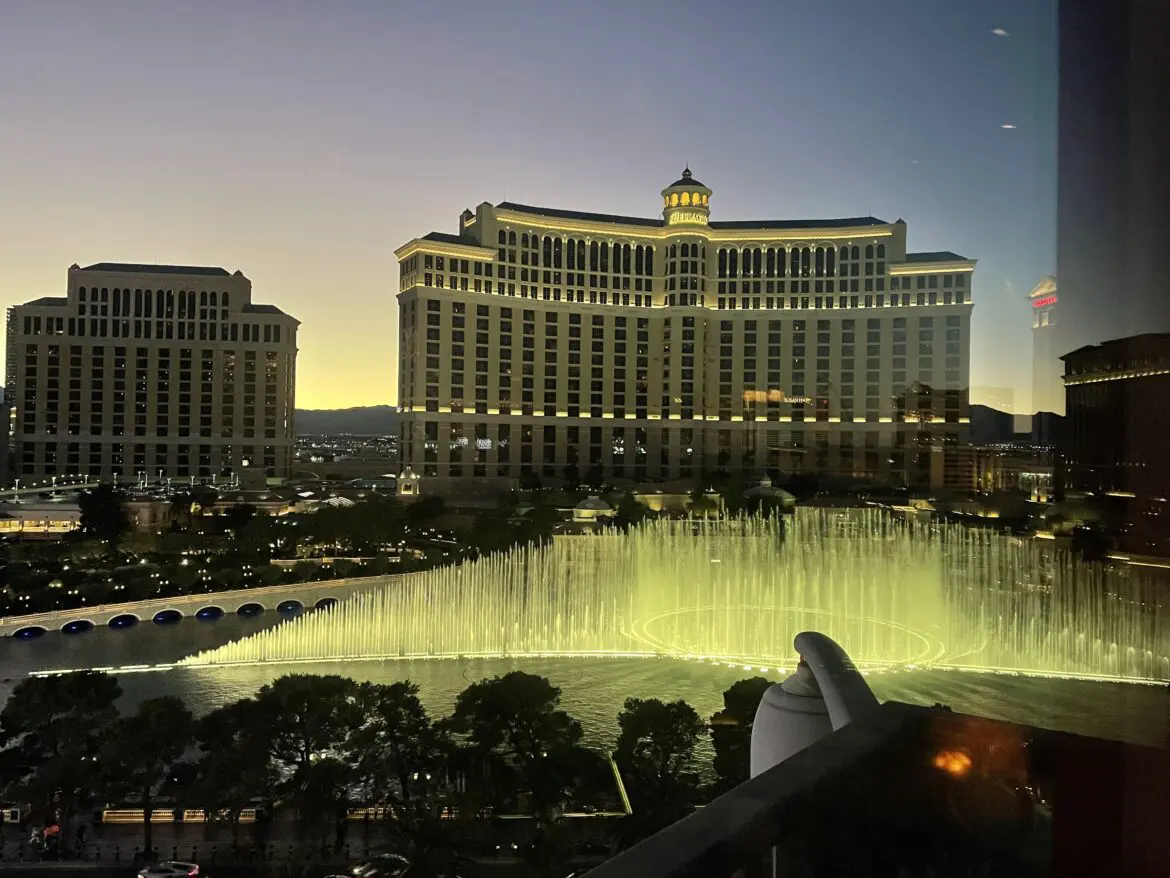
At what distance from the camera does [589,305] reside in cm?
1995

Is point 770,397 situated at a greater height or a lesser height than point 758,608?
greater

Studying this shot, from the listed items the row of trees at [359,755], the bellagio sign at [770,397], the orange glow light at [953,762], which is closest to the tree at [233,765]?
the row of trees at [359,755]

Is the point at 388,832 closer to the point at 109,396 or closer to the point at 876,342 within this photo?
the point at 876,342

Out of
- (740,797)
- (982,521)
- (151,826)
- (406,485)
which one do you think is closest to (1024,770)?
(740,797)

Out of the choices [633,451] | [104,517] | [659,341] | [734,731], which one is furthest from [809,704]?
[659,341]

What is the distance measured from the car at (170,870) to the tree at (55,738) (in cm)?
90

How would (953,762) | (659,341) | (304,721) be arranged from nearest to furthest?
(953,762) < (304,721) < (659,341)

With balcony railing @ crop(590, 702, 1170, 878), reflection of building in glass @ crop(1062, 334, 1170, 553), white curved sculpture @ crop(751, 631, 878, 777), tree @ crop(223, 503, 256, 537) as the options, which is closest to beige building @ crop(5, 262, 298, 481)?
tree @ crop(223, 503, 256, 537)

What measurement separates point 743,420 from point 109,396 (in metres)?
15.9

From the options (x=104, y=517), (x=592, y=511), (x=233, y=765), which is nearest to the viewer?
(x=233, y=765)

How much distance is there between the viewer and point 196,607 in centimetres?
1001

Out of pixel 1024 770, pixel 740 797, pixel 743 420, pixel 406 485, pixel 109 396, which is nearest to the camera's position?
pixel 740 797

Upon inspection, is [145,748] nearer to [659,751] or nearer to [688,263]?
[659,751]

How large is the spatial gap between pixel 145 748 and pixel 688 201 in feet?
57.0
